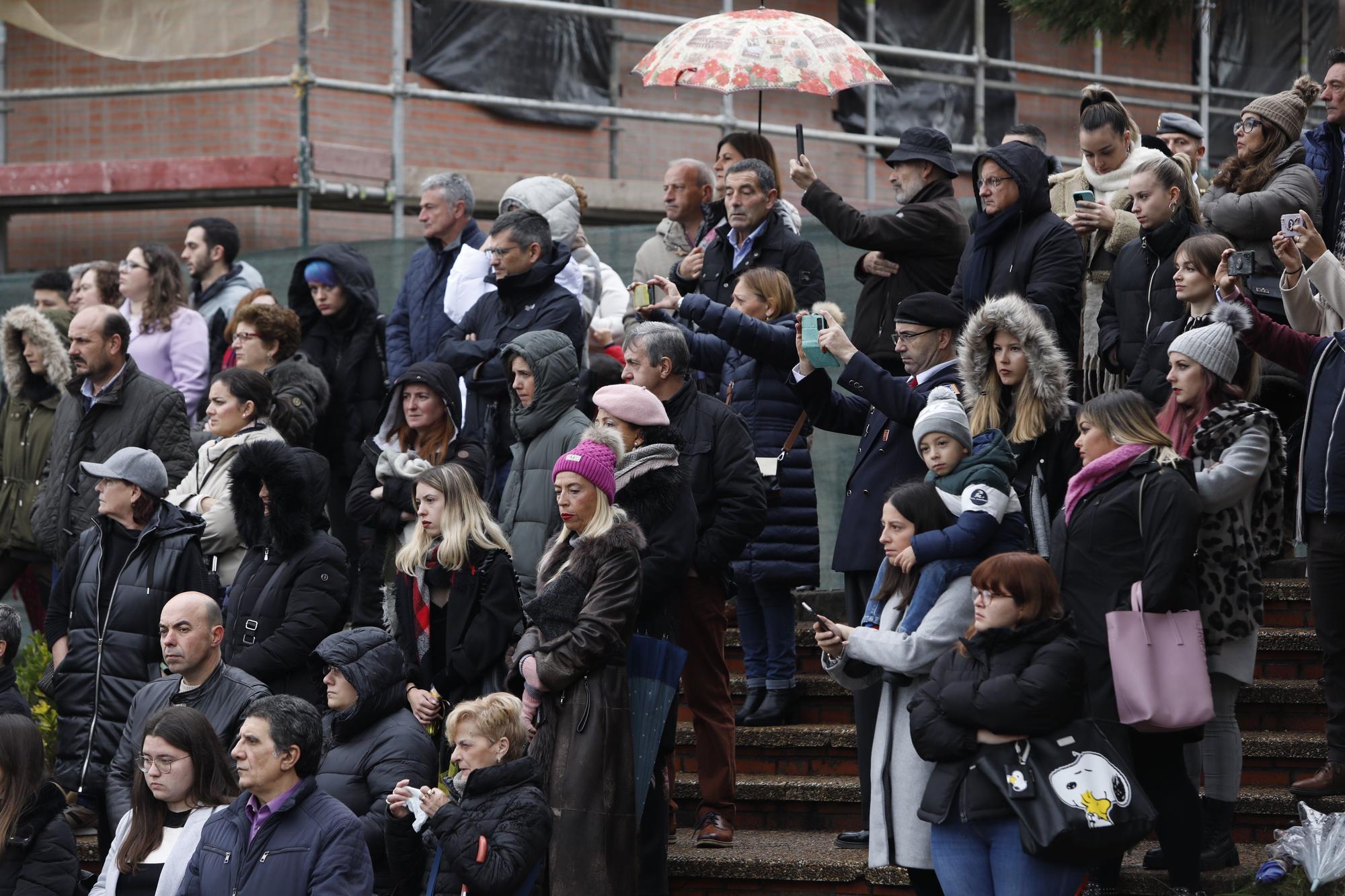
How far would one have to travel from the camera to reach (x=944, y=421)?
7164 millimetres

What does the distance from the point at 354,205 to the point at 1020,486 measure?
7165mm

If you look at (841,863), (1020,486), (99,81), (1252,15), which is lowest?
(841,863)

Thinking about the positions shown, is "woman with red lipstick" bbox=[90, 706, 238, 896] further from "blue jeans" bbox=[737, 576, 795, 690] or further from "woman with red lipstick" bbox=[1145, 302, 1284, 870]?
"woman with red lipstick" bbox=[1145, 302, 1284, 870]

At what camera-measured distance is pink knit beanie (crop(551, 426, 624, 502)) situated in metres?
7.27

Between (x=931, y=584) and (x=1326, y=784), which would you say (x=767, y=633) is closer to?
(x=931, y=584)

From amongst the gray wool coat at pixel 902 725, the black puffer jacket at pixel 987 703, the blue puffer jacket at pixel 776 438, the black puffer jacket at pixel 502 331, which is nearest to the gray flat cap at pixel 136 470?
the black puffer jacket at pixel 502 331

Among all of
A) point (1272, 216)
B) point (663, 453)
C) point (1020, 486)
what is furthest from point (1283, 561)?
point (663, 453)

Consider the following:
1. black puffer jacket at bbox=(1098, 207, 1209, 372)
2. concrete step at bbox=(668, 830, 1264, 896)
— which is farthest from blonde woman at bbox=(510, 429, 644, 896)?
black puffer jacket at bbox=(1098, 207, 1209, 372)

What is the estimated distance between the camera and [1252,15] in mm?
17594

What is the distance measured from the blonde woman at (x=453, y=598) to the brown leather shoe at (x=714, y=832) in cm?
111

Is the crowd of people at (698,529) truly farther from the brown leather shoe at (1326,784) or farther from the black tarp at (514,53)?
the black tarp at (514,53)

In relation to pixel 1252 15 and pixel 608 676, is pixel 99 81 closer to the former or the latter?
pixel 608 676

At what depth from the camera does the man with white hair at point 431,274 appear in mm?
10141

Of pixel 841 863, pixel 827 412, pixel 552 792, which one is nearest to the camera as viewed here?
pixel 552 792
